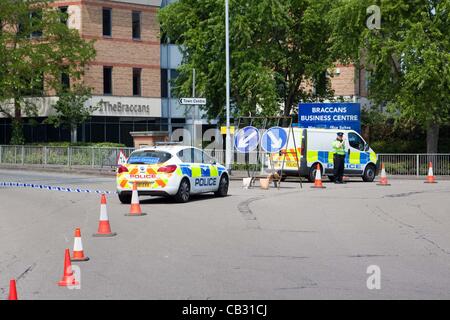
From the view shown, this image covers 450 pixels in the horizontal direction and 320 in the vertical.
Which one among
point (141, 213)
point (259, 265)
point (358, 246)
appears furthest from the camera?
point (141, 213)

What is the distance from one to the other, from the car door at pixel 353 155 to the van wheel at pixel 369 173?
333 mm

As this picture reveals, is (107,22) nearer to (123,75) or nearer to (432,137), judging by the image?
(123,75)

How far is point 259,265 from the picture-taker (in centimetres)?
985

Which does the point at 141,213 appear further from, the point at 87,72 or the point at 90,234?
the point at 87,72

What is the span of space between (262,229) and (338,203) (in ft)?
18.9

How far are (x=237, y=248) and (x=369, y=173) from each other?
761 inches

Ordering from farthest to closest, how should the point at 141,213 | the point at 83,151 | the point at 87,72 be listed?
the point at 87,72
the point at 83,151
the point at 141,213

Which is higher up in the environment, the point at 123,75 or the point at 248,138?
the point at 123,75

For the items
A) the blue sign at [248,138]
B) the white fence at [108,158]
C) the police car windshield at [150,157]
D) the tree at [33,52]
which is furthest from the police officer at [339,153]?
the tree at [33,52]

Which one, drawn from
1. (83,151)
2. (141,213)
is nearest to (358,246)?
(141,213)

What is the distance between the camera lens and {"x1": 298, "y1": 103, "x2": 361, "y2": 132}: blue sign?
1387 inches

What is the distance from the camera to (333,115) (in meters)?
35.4

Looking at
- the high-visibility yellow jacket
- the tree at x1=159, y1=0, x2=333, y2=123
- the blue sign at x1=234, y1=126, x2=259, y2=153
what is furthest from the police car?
the tree at x1=159, y1=0, x2=333, y2=123

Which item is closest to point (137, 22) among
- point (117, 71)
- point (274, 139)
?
point (117, 71)
